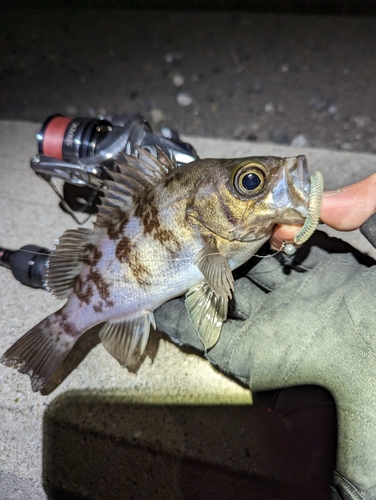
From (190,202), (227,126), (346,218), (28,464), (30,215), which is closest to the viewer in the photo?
(346,218)

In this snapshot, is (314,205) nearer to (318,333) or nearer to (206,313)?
(318,333)

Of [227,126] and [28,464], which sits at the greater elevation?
[227,126]

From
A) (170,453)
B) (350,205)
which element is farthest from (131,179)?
(170,453)

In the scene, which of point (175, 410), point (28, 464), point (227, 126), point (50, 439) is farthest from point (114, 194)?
point (227, 126)

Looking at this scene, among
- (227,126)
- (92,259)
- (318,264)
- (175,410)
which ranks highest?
(227,126)

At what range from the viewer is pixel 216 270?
1275 millimetres

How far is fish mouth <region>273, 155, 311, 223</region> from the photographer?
117 centimetres

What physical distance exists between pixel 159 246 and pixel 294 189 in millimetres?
503

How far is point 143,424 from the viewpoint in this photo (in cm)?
164

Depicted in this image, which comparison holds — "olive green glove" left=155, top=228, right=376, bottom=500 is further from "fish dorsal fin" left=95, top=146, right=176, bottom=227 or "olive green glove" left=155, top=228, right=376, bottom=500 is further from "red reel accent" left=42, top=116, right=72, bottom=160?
"red reel accent" left=42, top=116, right=72, bottom=160

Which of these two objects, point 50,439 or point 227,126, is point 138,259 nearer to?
point 50,439

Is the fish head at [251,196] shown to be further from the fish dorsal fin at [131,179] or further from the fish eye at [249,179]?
the fish dorsal fin at [131,179]

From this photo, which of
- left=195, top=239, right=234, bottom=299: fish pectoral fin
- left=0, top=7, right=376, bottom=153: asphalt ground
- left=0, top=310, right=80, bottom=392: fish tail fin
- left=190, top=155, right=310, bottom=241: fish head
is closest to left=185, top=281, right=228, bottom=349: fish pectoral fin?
left=195, top=239, right=234, bottom=299: fish pectoral fin

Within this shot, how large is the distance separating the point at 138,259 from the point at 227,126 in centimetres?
170
